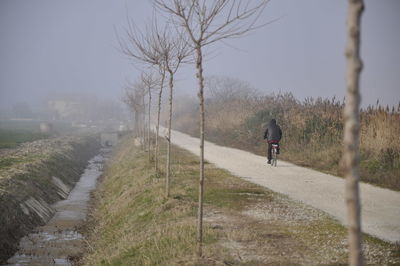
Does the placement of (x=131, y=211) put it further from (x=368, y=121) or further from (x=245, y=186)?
(x=368, y=121)

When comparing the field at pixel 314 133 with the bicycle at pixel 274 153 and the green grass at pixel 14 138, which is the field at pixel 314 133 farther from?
the green grass at pixel 14 138

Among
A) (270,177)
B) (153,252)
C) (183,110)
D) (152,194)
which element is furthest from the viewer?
(183,110)

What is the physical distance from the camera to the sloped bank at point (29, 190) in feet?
39.7

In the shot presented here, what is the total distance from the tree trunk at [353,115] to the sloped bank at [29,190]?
9.82m

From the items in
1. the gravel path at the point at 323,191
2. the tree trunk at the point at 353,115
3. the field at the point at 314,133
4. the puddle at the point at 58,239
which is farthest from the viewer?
the field at the point at 314,133

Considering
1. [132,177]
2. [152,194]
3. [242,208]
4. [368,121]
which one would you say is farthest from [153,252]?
[368,121]

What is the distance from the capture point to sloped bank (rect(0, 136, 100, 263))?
1211cm

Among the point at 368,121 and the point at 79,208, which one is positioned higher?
the point at 368,121

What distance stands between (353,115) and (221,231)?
527 cm

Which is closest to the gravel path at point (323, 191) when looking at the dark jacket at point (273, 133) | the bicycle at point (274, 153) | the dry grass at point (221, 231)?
the bicycle at point (274, 153)

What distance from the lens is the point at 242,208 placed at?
973cm

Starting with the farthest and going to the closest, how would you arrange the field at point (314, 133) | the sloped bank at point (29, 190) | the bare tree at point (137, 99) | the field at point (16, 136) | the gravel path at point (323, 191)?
the field at point (16, 136)
the bare tree at point (137, 99)
the field at point (314, 133)
the sloped bank at point (29, 190)
the gravel path at point (323, 191)

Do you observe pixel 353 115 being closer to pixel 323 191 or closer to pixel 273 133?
pixel 323 191

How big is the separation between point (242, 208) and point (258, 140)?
51.5 feet
